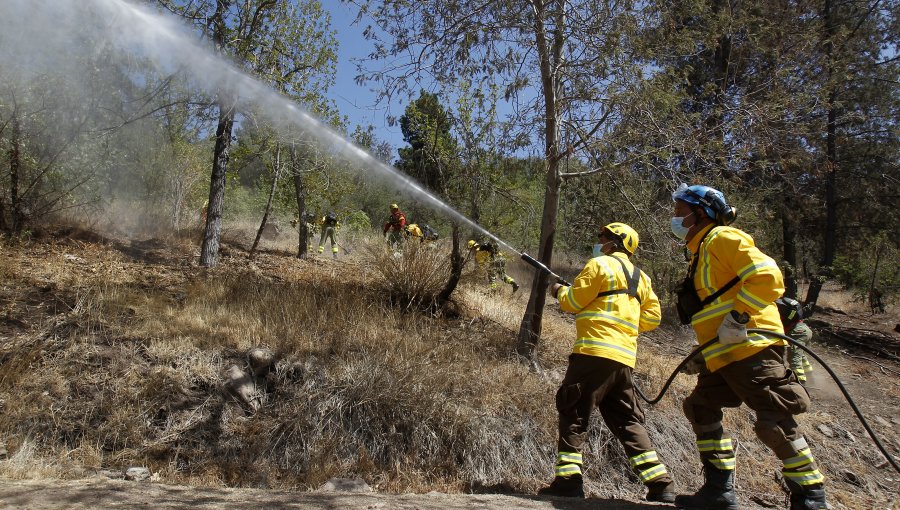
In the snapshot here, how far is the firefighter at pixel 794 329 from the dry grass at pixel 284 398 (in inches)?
47.8

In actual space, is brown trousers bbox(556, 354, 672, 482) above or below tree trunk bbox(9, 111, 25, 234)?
below

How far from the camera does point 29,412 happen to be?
4113 mm

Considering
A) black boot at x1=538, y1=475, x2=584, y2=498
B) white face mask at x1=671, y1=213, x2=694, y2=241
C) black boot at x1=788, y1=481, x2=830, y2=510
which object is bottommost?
black boot at x1=538, y1=475, x2=584, y2=498

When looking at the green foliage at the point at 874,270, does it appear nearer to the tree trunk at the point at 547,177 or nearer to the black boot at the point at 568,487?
the tree trunk at the point at 547,177

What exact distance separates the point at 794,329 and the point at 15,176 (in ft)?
37.8

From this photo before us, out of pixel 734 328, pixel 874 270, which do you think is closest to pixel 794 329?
pixel 734 328

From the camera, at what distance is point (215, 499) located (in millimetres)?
3199

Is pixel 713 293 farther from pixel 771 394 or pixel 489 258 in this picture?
pixel 489 258

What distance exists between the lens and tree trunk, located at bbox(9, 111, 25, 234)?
8766 millimetres

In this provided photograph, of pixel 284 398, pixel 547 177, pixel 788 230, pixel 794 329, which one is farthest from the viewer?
pixel 788 230

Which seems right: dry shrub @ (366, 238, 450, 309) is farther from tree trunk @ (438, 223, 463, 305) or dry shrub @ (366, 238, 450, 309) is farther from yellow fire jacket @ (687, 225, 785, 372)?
yellow fire jacket @ (687, 225, 785, 372)

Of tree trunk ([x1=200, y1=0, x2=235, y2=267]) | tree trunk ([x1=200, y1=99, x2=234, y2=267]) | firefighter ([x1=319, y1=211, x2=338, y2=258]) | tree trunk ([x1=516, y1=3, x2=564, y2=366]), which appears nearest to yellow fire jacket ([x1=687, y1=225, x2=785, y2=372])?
tree trunk ([x1=516, y1=3, x2=564, y2=366])

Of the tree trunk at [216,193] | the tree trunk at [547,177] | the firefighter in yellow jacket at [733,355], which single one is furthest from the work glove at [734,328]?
the tree trunk at [216,193]

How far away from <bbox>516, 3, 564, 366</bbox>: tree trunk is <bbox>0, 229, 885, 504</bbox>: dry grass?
10.6 inches
